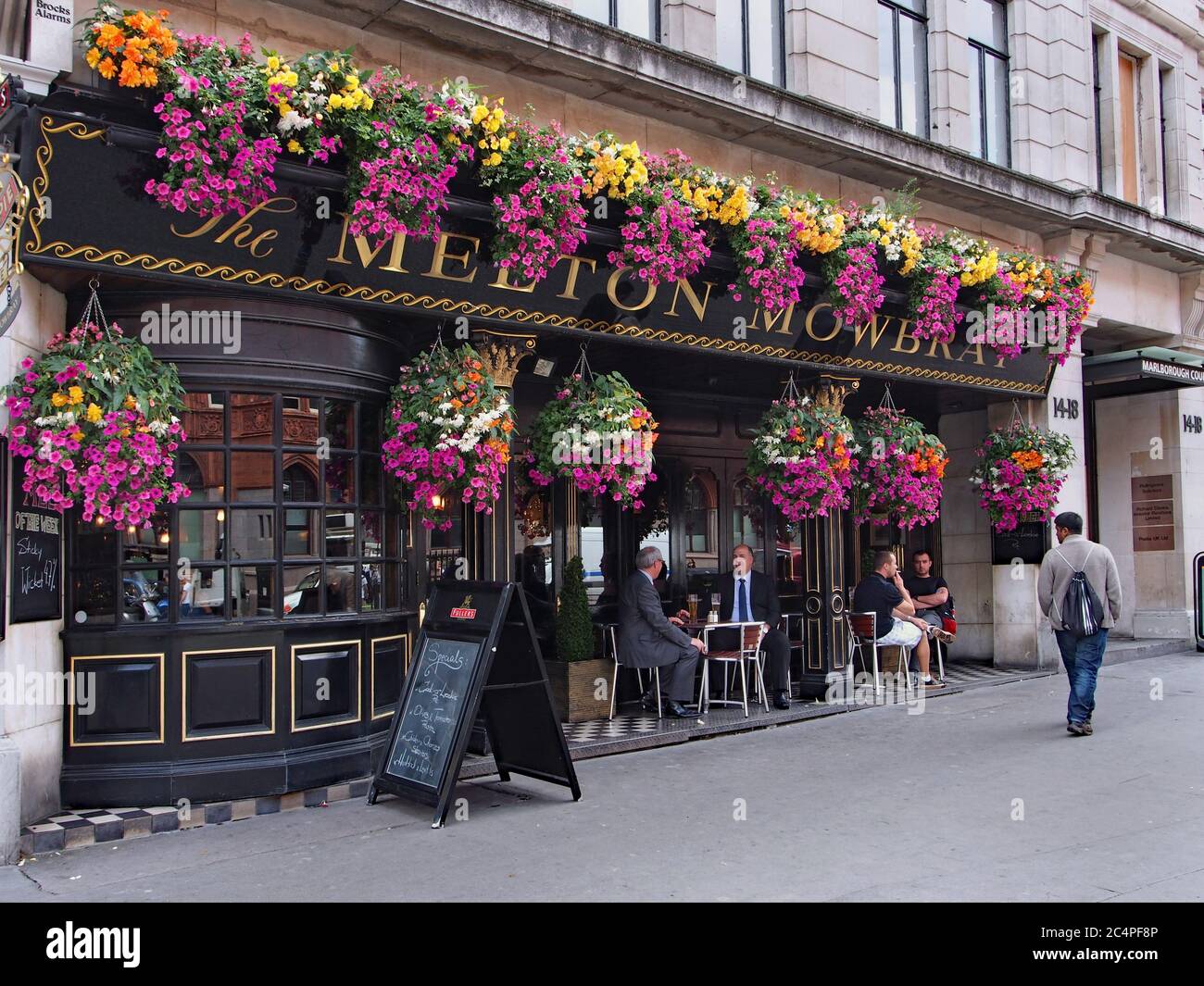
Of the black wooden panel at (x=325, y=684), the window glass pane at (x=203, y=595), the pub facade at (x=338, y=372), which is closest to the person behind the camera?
the pub facade at (x=338, y=372)

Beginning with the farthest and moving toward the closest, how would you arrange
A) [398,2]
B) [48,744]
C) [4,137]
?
[398,2]
[48,744]
[4,137]

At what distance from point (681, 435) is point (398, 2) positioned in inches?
221

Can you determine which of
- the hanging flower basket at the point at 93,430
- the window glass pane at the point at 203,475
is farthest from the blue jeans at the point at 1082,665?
the hanging flower basket at the point at 93,430

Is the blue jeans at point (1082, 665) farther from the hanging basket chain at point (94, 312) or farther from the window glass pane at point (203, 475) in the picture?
the hanging basket chain at point (94, 312)

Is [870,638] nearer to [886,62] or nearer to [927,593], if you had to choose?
[927,593]

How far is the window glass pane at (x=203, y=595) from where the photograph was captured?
7.07m

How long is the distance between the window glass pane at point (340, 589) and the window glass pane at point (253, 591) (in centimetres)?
42

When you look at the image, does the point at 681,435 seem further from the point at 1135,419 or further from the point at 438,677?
the point at 1135,419

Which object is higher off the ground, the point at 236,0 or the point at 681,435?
the point at 236,0

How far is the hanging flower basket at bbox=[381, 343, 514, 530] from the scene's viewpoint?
745 cm

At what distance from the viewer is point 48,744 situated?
21.6 feet

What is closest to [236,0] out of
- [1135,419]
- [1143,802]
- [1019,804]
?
[1019,804]

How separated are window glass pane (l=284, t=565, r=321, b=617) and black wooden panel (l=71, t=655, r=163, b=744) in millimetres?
983

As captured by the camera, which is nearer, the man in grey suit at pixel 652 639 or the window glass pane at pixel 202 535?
the window glass pane at pixel 202 535
